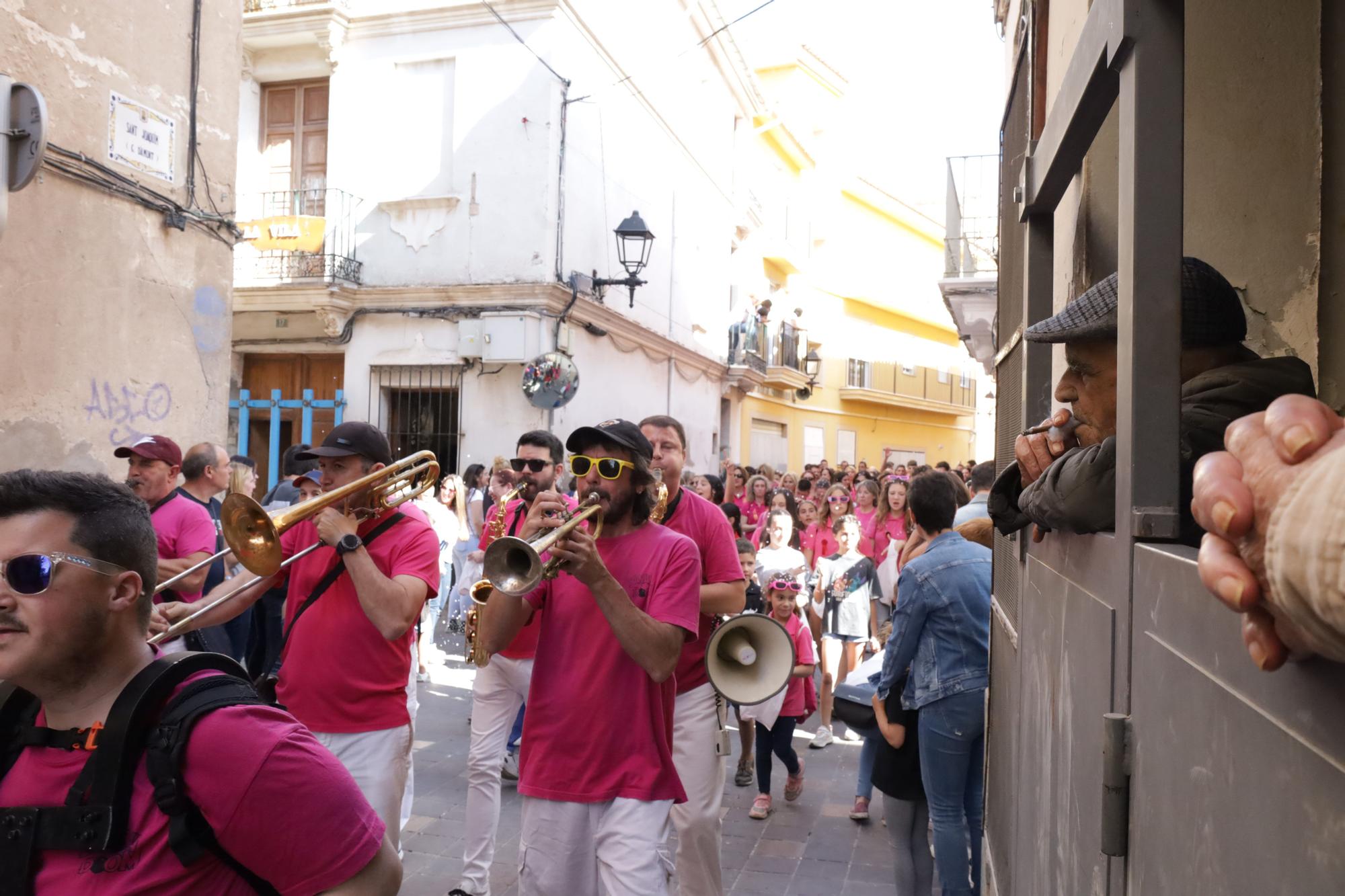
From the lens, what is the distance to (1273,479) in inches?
29.5

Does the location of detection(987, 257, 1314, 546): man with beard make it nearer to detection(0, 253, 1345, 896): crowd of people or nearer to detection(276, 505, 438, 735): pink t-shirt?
detection(0, 253, 1345, 896): crowd of people

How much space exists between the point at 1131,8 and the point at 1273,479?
109 cm

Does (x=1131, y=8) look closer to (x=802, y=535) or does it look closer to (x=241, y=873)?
(x=241, y=873)

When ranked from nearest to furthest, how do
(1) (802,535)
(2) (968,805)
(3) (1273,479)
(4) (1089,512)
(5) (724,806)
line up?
(3) (1273,479) < (4) (1089,512) < (2) (968,805) < (5) (724,806) < (1) (802,535)

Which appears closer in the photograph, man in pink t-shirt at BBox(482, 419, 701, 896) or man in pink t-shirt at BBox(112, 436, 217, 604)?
man in pink t-shirt at BBox(482, 419, 701, 896)

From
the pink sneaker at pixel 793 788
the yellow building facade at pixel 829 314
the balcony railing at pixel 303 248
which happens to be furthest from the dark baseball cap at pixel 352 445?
the yellow building facade at pixel 829 314

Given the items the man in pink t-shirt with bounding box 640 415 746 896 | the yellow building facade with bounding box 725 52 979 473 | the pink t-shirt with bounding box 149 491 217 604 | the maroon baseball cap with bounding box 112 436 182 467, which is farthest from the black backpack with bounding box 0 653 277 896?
the yellow building facade with bounding box 725 52 979 473

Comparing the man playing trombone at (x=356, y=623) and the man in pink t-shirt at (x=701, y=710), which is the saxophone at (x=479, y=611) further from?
the man in pink t-shirt at (x=701, y=710)

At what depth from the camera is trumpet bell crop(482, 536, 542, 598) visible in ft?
11.1

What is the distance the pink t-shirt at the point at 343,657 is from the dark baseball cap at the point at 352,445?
309 mm

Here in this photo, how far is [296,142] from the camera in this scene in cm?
1636

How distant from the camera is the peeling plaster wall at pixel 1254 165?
2.99m

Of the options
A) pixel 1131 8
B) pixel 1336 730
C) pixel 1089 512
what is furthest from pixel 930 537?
pixel 1336 730

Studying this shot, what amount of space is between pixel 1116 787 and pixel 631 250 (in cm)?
1666
